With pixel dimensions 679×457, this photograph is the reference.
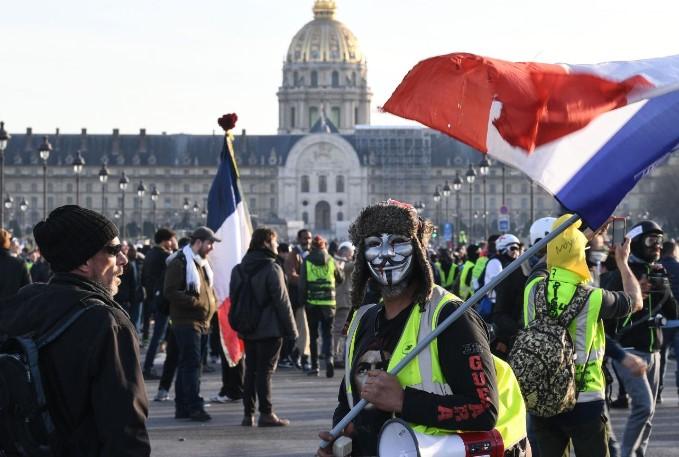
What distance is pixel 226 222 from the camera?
41.1ft

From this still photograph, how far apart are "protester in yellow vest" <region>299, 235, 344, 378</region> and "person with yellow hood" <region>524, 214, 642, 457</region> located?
8.85m

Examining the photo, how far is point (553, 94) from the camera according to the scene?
4316 mm

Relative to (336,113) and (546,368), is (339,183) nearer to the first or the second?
(336,113)

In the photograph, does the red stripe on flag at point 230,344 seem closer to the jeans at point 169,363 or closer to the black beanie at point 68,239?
the jeans at point 169,363

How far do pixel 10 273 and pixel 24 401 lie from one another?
780 cm

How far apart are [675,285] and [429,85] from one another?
20.6 feet

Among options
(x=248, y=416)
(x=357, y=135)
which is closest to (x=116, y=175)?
(x=357, y=135)

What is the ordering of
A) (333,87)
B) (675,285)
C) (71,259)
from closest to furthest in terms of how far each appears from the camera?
(71,259)
(675,285)
(333,87)

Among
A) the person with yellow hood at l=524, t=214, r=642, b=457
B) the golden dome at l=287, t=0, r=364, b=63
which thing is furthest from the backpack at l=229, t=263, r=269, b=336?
the golden dome at l=287, t=0, r=364, b=63

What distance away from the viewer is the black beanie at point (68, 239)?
3961mm

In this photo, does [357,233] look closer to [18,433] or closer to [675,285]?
[18,433]

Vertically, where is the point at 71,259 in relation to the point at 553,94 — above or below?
below

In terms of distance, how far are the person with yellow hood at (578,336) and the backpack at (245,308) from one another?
4.50 meters

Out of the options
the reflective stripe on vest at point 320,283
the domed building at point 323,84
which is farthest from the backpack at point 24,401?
the domed building at point 323,84
